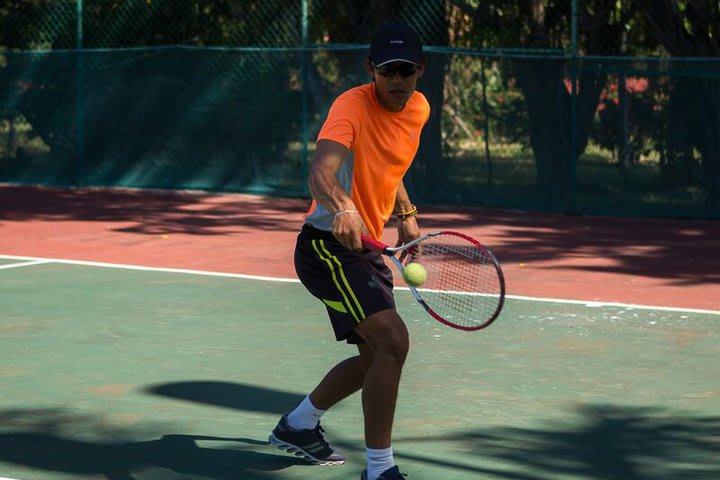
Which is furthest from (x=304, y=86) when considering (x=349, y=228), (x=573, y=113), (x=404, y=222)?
(x=349, y=228)

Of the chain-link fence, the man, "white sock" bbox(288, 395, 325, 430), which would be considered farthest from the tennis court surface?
the chain-link fence

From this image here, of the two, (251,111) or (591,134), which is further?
(251,111)

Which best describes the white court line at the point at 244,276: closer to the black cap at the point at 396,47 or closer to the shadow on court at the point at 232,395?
the shadow on court at the point at 232,395

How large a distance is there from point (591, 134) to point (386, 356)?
1121 cm

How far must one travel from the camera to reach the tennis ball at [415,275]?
5.30m

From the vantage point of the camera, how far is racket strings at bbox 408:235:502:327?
5.61m

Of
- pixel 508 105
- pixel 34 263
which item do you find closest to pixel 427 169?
pixel 508 105

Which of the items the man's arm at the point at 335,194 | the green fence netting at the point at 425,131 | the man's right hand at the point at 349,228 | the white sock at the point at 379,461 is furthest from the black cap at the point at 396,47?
the green fence netting at the point at 425,131

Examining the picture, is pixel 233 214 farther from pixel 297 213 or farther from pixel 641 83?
pixel 641 83

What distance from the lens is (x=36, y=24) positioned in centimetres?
2106

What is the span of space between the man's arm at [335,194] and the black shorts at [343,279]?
0.22 m

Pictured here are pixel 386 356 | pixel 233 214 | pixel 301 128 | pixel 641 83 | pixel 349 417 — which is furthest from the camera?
pixel 301 128

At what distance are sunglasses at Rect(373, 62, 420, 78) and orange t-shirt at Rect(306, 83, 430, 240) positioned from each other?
5.8 inches

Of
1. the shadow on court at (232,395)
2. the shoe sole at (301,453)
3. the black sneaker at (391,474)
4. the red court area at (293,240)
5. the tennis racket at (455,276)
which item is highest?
the tennis racket at (455,276)
